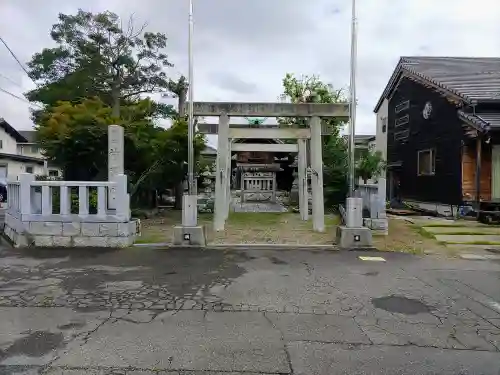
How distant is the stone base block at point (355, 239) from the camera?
27.9ft

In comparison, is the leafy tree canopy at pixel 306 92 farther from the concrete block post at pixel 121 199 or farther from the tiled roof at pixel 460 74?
the concrete block post at pixel 121 199

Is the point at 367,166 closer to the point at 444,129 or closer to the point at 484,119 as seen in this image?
the point at 444,129

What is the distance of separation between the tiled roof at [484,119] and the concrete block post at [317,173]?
5044mm

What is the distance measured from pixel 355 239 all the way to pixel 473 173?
7.78 m

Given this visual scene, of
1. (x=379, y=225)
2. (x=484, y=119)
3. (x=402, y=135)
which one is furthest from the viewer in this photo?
(x=402, y=135)

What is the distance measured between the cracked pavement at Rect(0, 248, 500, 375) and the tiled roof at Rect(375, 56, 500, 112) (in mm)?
8772

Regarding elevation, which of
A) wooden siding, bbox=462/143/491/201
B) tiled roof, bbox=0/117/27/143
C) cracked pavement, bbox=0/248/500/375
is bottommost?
cracked pavement, bbox=0/248/500/375

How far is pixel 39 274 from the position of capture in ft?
20.0

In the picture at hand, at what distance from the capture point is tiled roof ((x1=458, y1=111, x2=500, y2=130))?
11927mm

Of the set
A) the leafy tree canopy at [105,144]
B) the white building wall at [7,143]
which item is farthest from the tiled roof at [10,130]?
the leafy tree canopy at [105,144]

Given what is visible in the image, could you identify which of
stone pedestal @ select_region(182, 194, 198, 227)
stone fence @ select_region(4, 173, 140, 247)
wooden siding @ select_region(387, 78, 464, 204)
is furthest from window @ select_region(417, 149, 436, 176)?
stone fence @ select_region(4, 173, 140, 247)

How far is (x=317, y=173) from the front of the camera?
11055mm

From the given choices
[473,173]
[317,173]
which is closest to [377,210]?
[317,173]

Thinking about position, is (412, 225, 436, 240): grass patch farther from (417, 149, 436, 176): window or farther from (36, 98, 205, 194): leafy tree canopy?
(36, 98, 205, 194): leafy tree canopy
